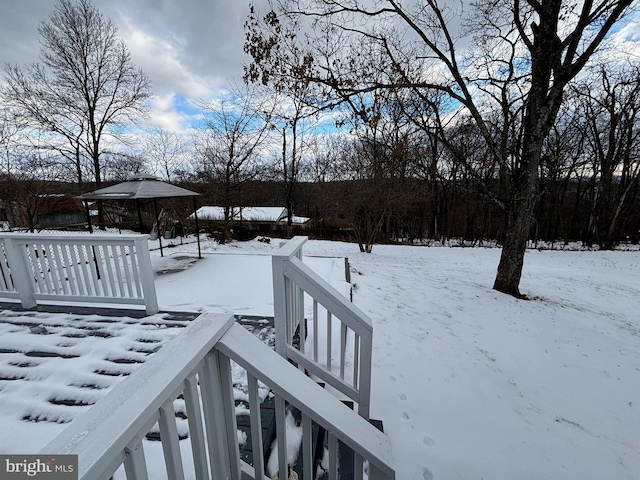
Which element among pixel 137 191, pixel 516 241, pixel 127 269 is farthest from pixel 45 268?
pixel 516 241

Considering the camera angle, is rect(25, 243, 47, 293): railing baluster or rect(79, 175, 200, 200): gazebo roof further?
rect(79, 175, 200, 200): gazebo roof

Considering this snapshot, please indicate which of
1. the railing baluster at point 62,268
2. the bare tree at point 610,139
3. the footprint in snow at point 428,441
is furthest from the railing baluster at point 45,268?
the bare tree at point 610,139

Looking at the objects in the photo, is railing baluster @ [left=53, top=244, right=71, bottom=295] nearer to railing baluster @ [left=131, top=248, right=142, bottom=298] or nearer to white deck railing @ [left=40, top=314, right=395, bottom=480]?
railing baluster @ [left=131, top=248, right=142, bottom=298]

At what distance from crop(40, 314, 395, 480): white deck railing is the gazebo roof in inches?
201

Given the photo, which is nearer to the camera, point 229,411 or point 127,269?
point 229,411

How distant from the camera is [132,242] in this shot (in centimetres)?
299

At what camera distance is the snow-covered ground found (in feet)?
6.37

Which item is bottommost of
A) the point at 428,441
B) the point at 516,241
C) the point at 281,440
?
the point at 428,441

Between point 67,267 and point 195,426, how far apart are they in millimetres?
3449

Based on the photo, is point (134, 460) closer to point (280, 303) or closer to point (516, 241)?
point (280, 303)

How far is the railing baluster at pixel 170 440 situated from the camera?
72 cm

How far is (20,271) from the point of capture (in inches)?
123

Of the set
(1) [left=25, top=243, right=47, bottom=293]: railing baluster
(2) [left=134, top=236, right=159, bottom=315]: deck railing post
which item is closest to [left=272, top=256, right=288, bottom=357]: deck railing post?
(2) [left=134, top=236, right=159, bottom=315]: deck railing post

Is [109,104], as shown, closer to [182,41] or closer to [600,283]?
[182,41]
